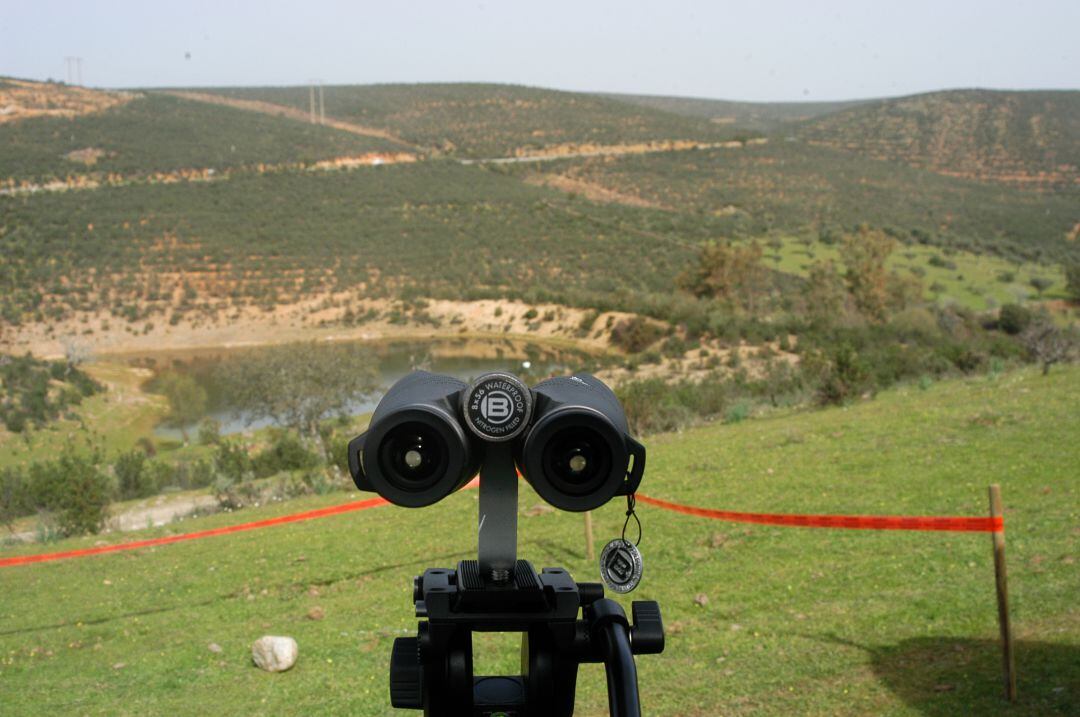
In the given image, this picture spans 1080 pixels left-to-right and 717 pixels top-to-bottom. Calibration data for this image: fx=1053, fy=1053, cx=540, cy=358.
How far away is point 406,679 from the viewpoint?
221 centimetres

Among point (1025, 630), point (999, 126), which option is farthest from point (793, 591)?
point (999, 126)

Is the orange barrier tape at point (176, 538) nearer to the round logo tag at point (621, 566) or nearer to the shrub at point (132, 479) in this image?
the round logo tag at point (621, 566)

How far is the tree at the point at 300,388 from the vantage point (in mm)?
25625

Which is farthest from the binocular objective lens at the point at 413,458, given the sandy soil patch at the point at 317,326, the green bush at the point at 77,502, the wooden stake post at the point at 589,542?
the sandy soil patch at the point at 317,326

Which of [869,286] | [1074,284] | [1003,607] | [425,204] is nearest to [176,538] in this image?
[1003,607]

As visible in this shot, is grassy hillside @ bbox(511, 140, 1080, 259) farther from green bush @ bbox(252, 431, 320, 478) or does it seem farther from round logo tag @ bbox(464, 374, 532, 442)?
round logo tag @ bbox(464, 374, 532, 442)

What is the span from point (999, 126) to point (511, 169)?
4674 cm

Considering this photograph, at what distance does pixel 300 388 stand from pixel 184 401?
769 centimetres

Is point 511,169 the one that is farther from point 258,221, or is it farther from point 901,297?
point 901,297

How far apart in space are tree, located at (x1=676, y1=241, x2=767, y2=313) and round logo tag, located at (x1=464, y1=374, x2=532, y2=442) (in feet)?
137

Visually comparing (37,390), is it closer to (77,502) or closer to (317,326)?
(317,326)

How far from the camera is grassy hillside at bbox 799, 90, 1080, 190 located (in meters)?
84.1

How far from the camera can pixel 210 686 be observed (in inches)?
256

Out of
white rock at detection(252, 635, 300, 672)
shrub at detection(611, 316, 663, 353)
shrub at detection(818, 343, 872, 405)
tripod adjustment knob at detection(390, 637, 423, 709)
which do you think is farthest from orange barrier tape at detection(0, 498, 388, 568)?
shrub at detection(611, 316, 663, 353)
